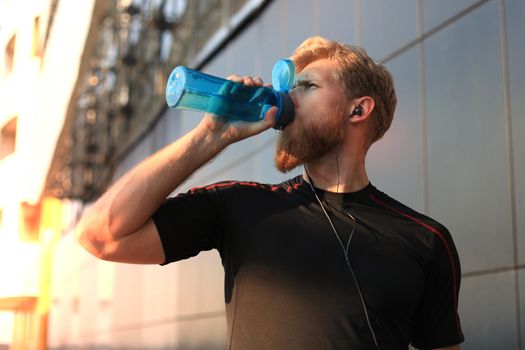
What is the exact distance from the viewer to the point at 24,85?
22594 mm

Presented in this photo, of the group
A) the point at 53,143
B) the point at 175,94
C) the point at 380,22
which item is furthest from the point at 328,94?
the point at 53,143

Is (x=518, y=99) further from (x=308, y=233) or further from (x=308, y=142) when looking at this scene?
(x=308, y=233)

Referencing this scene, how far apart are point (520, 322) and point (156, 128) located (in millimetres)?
11275

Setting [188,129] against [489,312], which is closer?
[489,312]

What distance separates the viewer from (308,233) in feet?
8.46

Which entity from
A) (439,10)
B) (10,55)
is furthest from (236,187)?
(10,55)

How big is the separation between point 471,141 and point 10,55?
2122 cm

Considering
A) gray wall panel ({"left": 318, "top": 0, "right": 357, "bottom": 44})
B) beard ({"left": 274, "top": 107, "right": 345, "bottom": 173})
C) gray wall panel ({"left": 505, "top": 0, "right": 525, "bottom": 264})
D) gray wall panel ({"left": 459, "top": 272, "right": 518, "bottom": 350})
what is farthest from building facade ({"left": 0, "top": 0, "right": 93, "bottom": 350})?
beard ({"left": 274, "top": 107, "right": 345, "bottom": 173})

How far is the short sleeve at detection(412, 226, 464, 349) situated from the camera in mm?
2670

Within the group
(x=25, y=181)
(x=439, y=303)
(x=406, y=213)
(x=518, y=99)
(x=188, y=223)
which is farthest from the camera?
(x=25, y=181)

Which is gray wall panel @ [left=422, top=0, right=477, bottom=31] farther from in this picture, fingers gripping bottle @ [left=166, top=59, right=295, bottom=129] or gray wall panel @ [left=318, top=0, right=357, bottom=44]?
fingers gripping bottle @ [left=166, top=59, right=295, bottom=129]

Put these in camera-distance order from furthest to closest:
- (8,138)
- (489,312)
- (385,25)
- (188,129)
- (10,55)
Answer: (10,55) < (8,138) < (188,129) < (385,25) < (489,312)

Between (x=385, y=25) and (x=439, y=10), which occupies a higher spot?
(x=385, y=25)

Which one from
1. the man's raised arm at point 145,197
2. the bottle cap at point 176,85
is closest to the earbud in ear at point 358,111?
the man's raised arm at point 145,197
